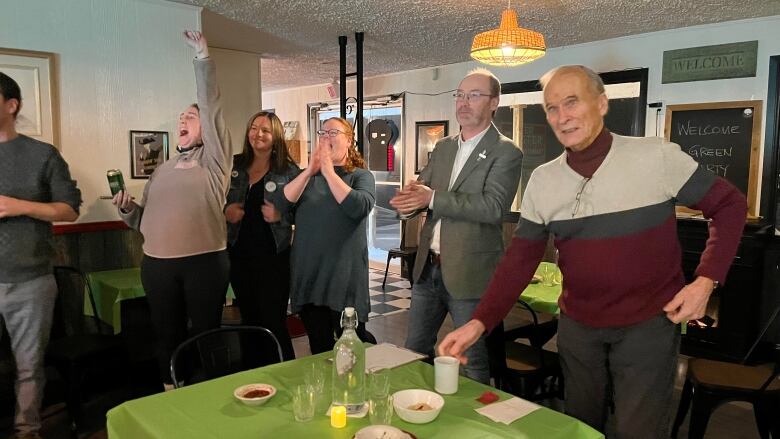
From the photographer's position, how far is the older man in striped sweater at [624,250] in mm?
1533

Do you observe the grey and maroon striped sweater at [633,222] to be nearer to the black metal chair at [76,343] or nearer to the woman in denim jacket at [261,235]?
the woman in denim jacket at [261,235]

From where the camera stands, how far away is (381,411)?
1.34 meters

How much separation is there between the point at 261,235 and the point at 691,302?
6.11ft

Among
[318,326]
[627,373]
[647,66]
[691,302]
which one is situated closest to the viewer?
[691,302]

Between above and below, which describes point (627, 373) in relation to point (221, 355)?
above

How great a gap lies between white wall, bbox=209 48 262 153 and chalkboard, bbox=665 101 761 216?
3944mm

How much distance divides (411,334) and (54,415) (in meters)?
2.04

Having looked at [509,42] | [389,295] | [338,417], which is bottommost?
[389,295]

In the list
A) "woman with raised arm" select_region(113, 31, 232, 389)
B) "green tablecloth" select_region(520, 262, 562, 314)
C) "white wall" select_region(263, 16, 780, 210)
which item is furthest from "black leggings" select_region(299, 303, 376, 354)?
"white wall" select_region(263, 16, 780, 210)

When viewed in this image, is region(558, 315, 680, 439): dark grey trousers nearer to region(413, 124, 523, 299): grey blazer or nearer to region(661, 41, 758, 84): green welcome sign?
region(413, 124, 523, 299): grey blazer

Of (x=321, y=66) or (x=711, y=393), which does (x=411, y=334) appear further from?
(x=321, y=66)

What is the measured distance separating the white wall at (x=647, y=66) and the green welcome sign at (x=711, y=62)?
4 cm

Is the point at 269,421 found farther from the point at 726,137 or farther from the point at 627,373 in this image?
the point at 726,137

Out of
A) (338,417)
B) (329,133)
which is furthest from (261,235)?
(338,417)
